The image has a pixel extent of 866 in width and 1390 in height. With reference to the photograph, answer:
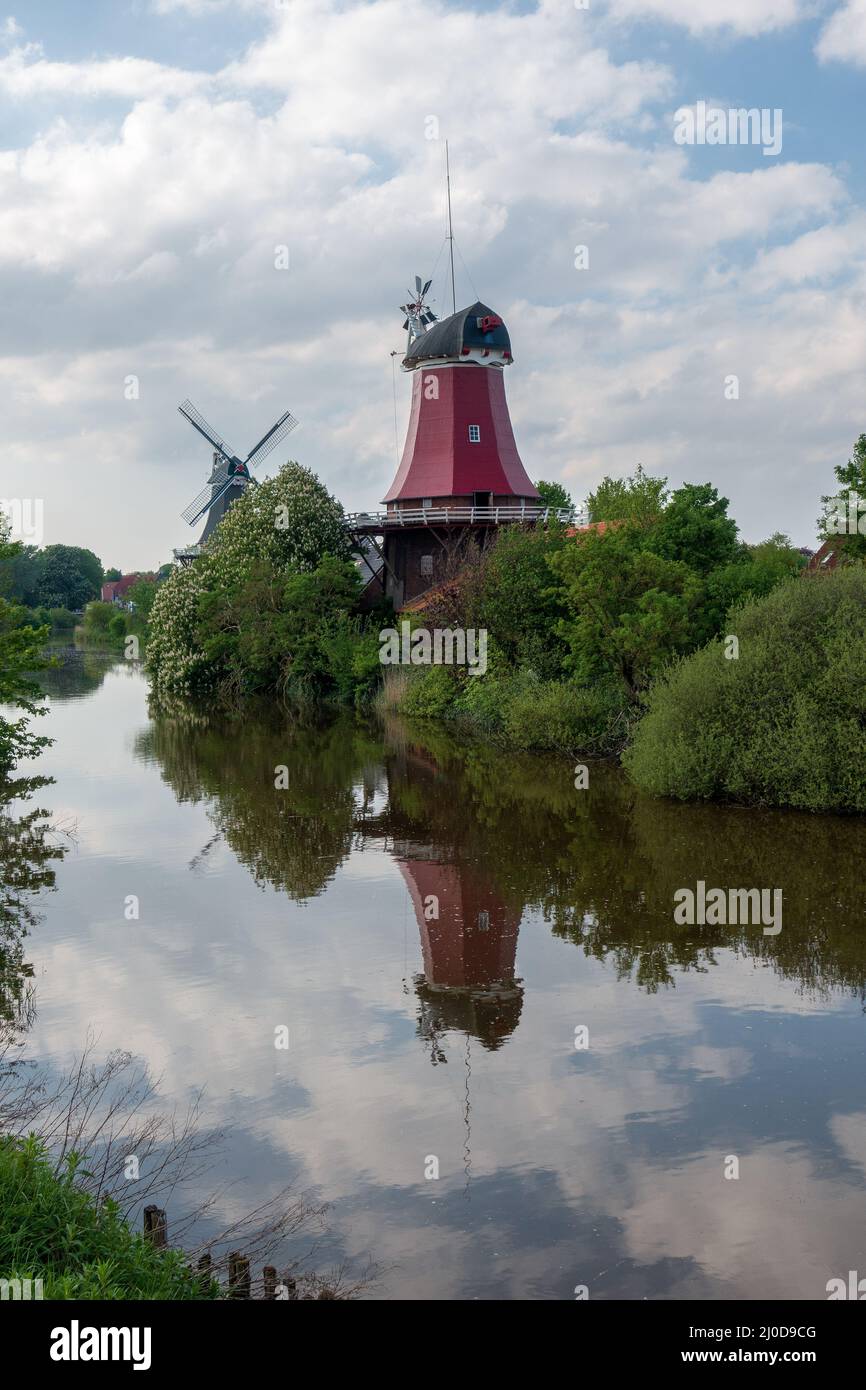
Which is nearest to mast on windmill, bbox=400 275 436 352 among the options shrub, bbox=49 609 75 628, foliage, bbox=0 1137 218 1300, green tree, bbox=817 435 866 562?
green tree, bbox=817 435 866 562

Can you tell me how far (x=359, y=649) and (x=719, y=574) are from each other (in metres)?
15.8

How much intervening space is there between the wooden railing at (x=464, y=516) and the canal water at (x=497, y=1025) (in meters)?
19.6

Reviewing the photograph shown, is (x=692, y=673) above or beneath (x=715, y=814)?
above

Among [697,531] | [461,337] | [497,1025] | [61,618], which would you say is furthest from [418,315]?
[61,618]

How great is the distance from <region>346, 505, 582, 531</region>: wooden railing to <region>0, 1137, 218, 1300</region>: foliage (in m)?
32.4

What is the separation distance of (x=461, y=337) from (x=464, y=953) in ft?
108

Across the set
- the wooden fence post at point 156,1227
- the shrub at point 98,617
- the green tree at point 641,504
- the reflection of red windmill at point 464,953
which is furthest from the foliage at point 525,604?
the shrub at point 98,617

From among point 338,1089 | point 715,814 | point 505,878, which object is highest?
point 715,814

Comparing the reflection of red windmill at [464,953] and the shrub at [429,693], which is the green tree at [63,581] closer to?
the shrub at [429,693]

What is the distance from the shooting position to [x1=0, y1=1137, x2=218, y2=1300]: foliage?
5.81 meters
